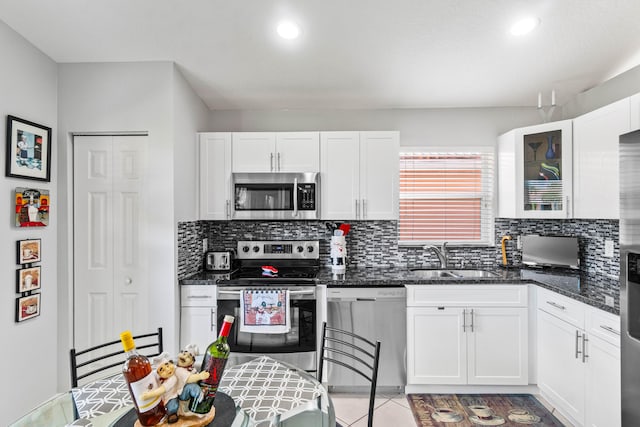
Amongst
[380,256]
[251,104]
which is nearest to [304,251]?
[380,256]

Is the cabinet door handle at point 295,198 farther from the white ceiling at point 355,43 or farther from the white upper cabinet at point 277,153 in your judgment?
the white ceiling at point 355,43

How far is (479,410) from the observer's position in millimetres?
2668

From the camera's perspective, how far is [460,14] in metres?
2.21

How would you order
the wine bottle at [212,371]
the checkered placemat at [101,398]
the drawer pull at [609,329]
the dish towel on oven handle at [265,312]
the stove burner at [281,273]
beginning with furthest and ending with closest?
the stove burner at [281,273], the dish towel on oven handle at [265,312], the drawer pull at [609,329], the checkered placemat at [101,398], the wine bottle at [212,371]

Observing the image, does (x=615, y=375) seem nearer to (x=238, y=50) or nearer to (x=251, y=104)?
(x=238, y=50)

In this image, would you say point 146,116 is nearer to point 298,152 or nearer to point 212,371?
point 298,152

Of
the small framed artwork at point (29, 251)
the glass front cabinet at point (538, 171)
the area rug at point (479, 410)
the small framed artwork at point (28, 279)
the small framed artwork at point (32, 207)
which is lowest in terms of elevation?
the area rug at point (479, 410)

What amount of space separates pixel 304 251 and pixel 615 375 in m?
2.37

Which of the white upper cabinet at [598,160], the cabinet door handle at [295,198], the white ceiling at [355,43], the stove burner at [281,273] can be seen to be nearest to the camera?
the white ceiling at [355,43]

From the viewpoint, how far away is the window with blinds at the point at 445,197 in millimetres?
3590

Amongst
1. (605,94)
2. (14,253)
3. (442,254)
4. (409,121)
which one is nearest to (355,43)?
(409,121)

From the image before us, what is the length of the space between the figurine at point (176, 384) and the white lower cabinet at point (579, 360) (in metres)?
2.19

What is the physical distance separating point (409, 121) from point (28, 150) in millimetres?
3096

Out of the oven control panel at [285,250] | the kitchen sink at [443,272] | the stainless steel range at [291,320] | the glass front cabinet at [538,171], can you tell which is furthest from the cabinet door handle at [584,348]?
the oven control panel at [285,250]
